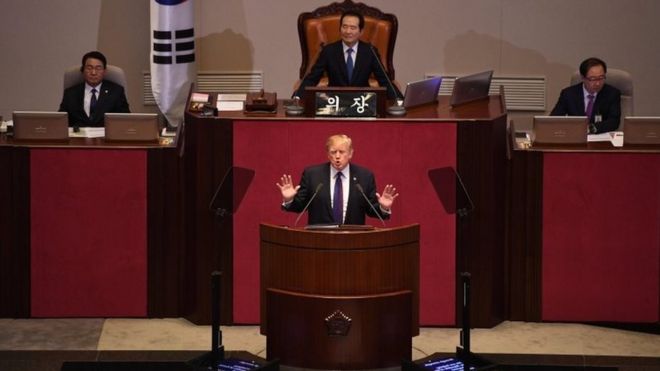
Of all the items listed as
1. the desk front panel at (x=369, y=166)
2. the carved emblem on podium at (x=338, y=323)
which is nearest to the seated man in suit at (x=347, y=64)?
the desk front panel at (x=369, y=166)

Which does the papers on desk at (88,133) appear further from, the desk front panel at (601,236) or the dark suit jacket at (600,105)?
the dark suit jacket at (600,105)

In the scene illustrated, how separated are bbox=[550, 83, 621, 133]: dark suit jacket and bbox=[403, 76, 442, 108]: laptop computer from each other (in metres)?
1.04

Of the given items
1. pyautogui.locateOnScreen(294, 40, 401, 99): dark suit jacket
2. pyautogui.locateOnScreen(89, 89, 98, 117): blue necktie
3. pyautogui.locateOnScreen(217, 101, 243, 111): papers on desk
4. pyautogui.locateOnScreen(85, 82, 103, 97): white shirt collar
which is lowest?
pyautogui.locateOnScreen(217, 101, 243, 111): papers on desk

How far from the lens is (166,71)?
11898mm

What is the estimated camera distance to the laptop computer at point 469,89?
30.4ft

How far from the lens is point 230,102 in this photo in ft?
30.1

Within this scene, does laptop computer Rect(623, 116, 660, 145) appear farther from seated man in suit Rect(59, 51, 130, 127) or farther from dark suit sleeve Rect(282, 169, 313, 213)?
seated man in suit Rect(59, 51, 130, 127)

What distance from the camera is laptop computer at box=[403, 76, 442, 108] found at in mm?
9117

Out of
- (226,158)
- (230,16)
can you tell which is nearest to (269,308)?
(226,158)

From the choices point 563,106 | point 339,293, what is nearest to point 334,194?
point 339,293

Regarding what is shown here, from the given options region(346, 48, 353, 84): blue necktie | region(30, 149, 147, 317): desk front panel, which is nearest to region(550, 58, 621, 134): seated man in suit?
region(346, 48, 353, 84): blue necktie

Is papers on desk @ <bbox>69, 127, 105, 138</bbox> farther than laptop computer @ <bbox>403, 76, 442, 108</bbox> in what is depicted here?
Yes

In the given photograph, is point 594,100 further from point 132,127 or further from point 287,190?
point 132,127

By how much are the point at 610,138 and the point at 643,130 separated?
0.38 meters
